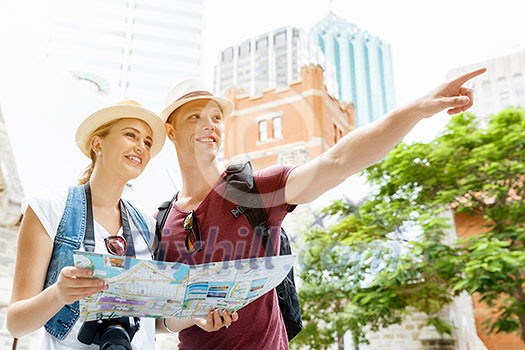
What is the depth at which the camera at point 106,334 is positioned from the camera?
740mm

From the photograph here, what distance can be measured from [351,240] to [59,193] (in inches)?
194

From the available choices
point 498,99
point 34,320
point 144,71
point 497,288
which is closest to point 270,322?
point 34,320

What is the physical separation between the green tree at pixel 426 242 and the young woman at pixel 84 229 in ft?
13.3

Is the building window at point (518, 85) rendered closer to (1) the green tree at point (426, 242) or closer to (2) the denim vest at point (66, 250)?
(1) the green tree at point (426, 242)

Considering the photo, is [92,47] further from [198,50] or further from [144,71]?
[198,50]

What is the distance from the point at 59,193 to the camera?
855 millimetres

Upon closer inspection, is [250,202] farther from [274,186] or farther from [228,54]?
[228,54]

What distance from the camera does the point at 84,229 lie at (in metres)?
0.82

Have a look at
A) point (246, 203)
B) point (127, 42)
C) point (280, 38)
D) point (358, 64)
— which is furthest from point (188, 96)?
point (358, 64)

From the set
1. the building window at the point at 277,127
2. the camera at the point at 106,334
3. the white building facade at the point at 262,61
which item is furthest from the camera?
the white building facade at the point at 262,61

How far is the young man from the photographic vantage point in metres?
0.75

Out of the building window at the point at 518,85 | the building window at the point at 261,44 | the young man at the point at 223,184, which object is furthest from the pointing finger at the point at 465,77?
the building window at the point at 518,85

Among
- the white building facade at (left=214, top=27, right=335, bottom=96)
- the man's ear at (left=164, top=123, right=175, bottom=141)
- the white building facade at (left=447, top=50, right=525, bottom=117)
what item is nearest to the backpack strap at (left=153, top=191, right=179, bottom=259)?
the man's ear at (left=164, top=123, right=175, bottom=141)

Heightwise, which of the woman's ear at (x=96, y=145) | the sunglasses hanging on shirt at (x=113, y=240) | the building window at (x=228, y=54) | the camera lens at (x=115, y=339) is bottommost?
the camera lens at (x=115, y=339)
